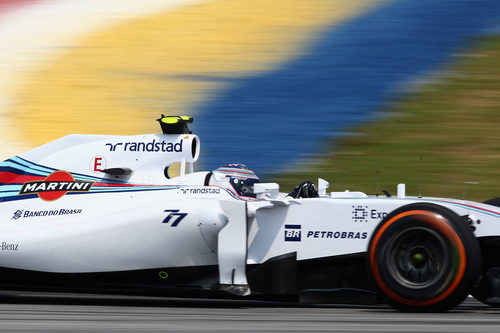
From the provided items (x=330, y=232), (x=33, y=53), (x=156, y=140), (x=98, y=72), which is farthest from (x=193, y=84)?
(x=330, y=232)

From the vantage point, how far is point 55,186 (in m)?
7.02

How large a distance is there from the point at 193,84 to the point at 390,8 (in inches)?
153

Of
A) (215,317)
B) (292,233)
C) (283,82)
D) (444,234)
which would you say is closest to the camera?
(215,317)

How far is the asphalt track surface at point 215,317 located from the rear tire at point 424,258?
0.43 feet

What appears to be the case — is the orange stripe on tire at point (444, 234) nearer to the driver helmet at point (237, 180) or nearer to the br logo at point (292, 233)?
the br logo at point (292, 233)

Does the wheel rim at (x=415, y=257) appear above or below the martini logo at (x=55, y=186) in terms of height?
below

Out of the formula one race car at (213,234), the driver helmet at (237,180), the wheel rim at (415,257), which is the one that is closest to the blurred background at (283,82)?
the driver helmet at (237,180)

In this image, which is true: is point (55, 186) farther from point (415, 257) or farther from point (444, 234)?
point (444, 234)

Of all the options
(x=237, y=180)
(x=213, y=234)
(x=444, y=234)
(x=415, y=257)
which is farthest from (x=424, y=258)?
(x=237, y=180)

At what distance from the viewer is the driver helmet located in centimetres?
704

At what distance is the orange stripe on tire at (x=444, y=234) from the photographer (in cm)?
565

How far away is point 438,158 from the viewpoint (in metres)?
11.9

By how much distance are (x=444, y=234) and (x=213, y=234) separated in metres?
1.83

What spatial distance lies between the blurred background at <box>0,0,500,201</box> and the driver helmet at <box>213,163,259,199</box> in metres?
4.35
